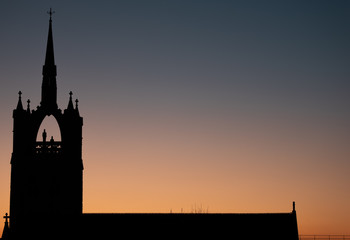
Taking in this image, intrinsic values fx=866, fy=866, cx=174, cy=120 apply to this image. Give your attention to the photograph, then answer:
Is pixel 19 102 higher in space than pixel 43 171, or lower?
higher

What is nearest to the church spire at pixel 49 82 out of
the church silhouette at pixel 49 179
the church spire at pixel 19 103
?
the church silhouette at pixel 49 179

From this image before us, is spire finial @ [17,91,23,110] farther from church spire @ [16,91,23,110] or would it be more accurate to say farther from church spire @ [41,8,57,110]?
church spire @ [41,8,57,110]

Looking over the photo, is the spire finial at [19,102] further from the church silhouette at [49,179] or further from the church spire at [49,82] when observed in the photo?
the church spire at [49,82]

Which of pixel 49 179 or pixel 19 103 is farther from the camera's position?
pixel 19 103

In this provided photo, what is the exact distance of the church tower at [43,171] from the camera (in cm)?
7806

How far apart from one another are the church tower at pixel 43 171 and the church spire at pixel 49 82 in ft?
1.07

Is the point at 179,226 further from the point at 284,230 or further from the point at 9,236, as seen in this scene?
the point at 9,236

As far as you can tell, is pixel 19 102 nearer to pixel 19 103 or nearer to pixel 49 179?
pixel 19 103

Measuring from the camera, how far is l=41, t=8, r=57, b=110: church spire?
8003 centimetres

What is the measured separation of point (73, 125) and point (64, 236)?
1032 centimetres

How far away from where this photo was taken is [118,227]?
8325 centimetres

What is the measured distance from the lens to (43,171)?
7844 cm

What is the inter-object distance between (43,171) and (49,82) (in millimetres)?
8651

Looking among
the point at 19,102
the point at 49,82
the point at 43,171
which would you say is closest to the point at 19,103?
the point at 19,102
